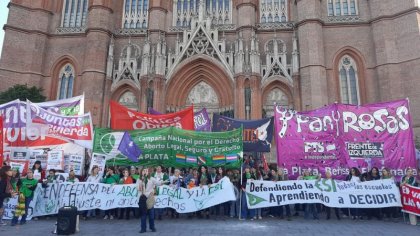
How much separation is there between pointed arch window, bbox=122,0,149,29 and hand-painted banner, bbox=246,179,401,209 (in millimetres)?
19842

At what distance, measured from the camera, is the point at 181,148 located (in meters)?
11.5

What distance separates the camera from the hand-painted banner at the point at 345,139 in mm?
11344

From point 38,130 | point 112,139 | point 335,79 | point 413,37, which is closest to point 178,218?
point 112,139

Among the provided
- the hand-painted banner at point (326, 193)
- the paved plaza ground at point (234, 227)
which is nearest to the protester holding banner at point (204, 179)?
the paved plaza ground at point (234, 227)

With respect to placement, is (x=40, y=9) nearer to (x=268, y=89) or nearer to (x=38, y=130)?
(x=38, y=130)

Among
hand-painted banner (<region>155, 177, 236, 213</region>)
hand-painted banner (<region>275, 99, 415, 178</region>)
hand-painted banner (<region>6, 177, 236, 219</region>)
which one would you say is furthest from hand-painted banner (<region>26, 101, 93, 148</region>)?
hand-painted banner (<region>275, 99, 415, 178</region>)

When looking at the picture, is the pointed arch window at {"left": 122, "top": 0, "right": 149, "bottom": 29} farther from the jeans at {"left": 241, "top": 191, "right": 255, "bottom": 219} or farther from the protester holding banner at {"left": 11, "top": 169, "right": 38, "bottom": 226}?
the jeans at {"left": 241, "top": 191, "right": 255, "bottom": 219}

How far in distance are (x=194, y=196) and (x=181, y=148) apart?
1.95 m

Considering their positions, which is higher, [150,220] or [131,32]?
[131,32]

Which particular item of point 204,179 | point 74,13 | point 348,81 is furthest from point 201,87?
point 204,179

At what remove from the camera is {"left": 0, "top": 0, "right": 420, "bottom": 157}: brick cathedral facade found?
848 inches

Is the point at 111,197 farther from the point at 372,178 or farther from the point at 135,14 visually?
the point at 135,14

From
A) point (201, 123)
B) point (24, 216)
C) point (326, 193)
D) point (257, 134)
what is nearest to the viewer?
point (24, 216)

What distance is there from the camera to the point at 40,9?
24969 mm
